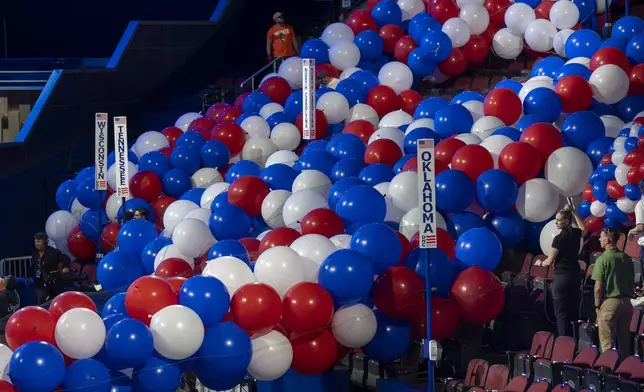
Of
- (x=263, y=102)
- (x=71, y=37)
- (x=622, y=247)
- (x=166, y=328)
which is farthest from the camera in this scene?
(x=71, y=37)

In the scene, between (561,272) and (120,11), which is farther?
(120,11)

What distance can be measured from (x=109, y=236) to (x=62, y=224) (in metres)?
1.12

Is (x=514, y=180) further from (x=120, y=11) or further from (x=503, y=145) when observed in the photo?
(x=120, y=11)

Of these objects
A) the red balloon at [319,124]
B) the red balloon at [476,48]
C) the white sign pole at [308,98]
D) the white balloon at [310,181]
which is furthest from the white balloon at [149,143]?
the red balloon at [476,48]

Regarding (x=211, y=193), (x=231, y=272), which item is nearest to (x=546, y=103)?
(x=211, y=193)

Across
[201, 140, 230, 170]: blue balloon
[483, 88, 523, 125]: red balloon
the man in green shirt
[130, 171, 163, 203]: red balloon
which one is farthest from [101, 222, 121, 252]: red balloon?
the man in green shirt

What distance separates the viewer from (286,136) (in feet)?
55.9

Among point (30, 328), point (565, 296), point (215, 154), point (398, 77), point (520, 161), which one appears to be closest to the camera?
point (30, 328)

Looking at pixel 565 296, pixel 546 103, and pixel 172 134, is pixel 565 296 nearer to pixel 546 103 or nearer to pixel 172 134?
pixel 546 103

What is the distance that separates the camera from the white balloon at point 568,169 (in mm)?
13719

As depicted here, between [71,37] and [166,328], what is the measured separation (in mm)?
13599

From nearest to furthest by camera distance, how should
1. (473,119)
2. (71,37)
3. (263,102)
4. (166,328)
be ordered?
1. (166,328)
2. (473,119)
3. (263,102)
4. (71,37)

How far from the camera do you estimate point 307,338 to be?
11.9m

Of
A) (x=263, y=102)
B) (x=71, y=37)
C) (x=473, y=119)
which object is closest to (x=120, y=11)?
(x=71, y=37)
